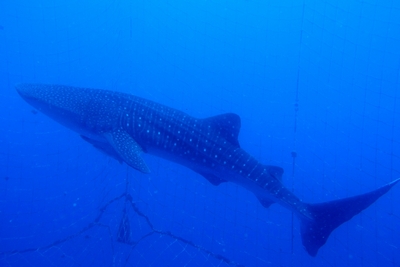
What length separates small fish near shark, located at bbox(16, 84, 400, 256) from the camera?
378 centimetres

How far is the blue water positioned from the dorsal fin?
12.6 ft

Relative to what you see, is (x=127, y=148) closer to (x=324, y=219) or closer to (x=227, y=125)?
(x=227, y=125)

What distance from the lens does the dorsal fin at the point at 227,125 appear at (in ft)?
12.6

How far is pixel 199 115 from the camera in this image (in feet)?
26.5

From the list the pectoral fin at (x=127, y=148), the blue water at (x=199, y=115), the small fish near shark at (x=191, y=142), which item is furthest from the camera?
the blue water at (x=199, y=115)

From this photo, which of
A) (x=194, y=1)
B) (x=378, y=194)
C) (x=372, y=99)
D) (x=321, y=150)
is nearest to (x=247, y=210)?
(x=321, y=150)

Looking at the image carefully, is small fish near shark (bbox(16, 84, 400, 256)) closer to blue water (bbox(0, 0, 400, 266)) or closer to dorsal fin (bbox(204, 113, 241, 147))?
dorsal fin (bbox(204, 113, 241, 147))

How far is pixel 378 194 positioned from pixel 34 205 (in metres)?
7.12

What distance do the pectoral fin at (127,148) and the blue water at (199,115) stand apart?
361cm

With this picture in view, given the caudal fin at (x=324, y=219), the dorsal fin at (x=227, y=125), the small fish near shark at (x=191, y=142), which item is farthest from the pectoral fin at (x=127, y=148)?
the caudal fin at (x=324, y=219)

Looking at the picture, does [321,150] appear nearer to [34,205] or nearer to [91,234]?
[91,234]

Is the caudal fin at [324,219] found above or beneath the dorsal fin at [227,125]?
beneath

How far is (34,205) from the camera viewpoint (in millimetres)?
7645

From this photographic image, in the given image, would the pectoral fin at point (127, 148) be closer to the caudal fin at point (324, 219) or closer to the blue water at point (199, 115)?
the caudal fin at point (324, 219)
